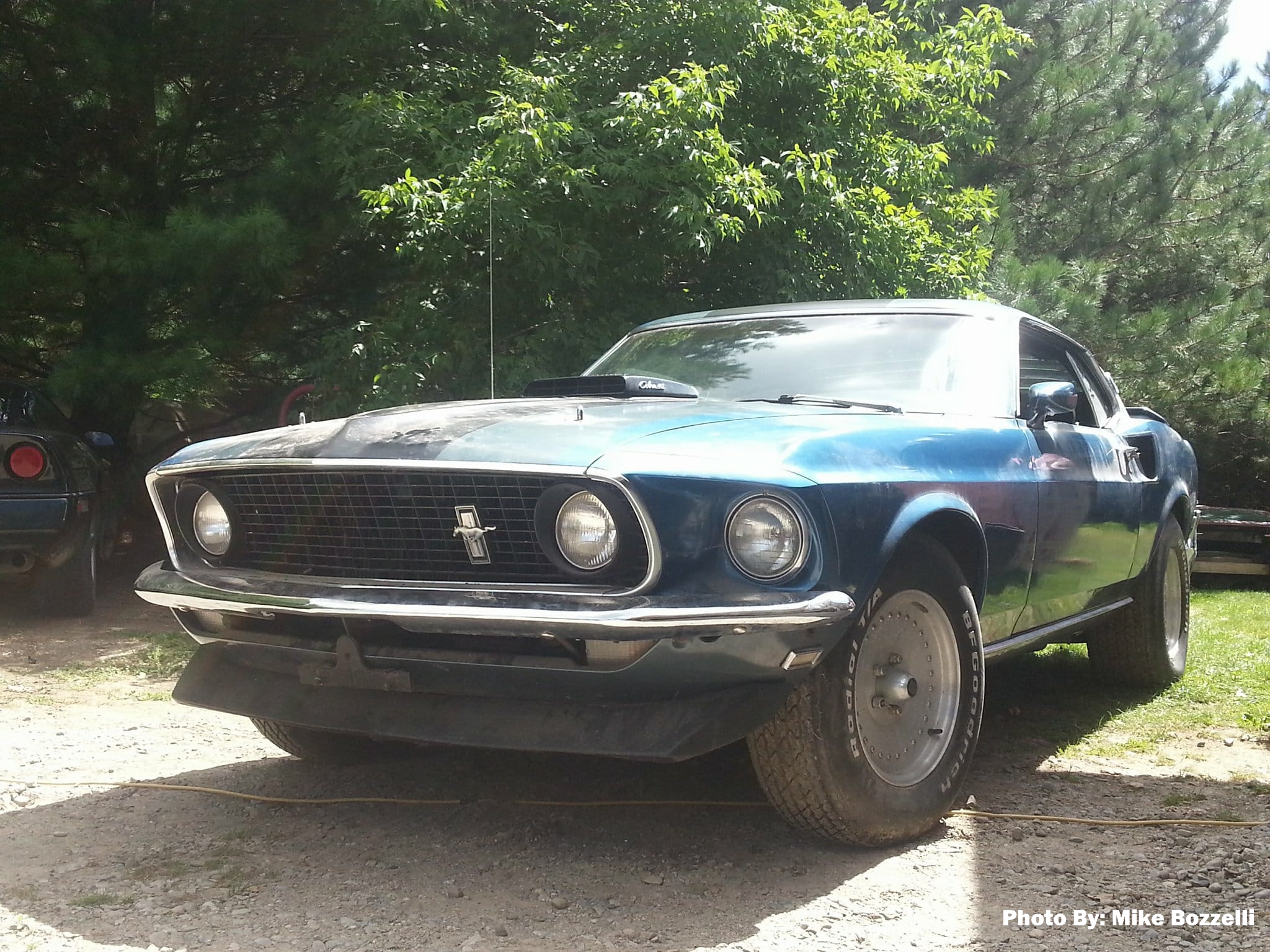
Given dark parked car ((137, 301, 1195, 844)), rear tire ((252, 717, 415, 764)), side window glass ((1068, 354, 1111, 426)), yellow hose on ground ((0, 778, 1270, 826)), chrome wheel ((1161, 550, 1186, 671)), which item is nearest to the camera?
dark parked car ((137, 301, 1195, 844))

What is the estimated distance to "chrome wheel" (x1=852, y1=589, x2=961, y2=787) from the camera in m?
3.27

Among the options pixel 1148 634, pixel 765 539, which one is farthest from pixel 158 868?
pixel 1148 634

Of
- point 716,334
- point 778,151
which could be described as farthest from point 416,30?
point 716,334

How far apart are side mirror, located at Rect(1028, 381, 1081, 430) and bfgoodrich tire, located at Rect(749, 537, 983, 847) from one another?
899 mm

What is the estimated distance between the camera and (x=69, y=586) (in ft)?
23.7

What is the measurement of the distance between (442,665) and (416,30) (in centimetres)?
694

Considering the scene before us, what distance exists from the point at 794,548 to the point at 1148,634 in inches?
121

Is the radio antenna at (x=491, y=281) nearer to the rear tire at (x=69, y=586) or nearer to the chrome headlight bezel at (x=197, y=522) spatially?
the chrome headlight bezel at (x=197, y=522)

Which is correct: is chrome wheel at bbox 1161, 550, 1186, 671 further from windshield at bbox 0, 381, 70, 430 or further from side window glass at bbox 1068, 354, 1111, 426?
windshield at bbox 0, 381, 70, 430

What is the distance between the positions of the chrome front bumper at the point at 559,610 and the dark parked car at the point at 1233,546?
953 centimetres

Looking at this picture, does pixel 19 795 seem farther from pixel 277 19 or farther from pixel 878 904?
pixel 277 19

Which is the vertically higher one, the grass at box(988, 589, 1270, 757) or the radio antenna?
the radio antenna

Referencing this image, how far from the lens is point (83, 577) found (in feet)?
23.9

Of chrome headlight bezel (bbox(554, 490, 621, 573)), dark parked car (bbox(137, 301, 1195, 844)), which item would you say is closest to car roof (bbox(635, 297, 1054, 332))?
dark parked car (bbox(137, 301, 1195, 844))
